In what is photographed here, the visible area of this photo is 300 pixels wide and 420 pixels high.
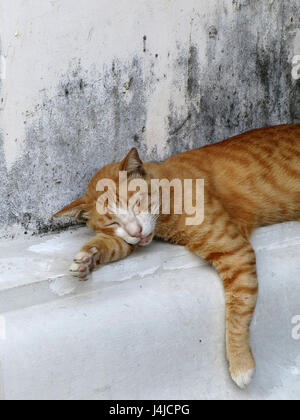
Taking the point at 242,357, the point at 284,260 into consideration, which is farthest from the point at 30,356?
the point at 284,260

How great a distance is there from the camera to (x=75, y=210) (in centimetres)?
214

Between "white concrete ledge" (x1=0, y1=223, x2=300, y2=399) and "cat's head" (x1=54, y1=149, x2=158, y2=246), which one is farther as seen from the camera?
"cat's head" (x1=54, y1=149, x2=158, y2=246)

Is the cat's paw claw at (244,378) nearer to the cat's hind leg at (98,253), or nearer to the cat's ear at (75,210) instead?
the cat's hind leg at (98,253)

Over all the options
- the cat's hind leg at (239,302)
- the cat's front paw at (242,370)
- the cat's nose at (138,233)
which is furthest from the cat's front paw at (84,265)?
the cat's front paw at (242,370)

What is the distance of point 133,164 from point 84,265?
414 mm

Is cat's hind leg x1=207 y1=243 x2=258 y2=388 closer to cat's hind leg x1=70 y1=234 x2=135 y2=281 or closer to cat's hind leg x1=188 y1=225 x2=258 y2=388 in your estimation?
cat's hind leg x1=188 y1=225 x2=258 y2=388

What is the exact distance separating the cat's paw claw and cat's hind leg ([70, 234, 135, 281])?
55cm

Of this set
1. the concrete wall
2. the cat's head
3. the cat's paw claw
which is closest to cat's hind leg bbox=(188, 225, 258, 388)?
the cat's paw claw

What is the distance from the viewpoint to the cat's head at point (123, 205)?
207 centimetres

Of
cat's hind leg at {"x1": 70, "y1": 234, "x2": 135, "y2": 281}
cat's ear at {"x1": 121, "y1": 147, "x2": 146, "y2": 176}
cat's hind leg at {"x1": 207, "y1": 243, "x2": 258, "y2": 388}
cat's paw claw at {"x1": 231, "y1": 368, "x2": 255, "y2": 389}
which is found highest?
cat's ear at {"x1": 121, "y1": 147, "x2": 146, "y2": 176}

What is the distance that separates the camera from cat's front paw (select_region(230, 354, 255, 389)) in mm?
1975

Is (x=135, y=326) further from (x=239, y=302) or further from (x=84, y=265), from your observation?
(x=239, y=302)

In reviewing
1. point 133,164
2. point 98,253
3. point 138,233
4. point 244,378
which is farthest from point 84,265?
point 244,378

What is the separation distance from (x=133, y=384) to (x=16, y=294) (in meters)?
0.46
